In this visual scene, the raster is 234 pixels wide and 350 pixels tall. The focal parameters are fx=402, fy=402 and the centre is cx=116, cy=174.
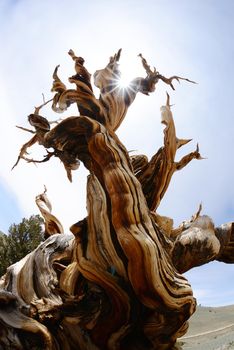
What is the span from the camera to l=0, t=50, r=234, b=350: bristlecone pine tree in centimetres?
203

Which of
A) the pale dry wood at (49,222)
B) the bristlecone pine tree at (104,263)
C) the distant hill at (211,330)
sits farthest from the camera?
the distant hill at (211,330)

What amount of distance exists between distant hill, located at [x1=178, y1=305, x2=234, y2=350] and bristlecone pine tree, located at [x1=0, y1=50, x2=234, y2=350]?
1.15 m

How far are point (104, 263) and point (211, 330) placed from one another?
3451 mm

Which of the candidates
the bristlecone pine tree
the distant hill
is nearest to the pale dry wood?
the bristlecone pine tree

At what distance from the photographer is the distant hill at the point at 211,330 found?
3706 millimetres

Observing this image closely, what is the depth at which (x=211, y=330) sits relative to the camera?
493 cm

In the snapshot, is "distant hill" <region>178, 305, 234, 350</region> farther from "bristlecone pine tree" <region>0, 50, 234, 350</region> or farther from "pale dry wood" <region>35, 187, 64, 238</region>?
"pale dry wood" <region>35, 187, 64, 238</region>

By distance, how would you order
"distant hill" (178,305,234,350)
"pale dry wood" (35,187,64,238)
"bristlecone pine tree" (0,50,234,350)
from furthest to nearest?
"distant hill" (178,305,234,350)
"pale dry wood" (35,187,64,238)
"bristlecone pine tree" (0,50,234,350)

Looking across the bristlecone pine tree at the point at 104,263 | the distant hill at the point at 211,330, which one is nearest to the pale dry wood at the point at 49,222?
the bristlecone pine tree at the point at 104,263

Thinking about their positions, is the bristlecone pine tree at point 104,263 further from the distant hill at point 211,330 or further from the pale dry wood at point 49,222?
the distant hill at point 211,330

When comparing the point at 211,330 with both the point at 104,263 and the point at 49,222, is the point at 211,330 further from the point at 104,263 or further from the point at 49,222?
the point at 104,263

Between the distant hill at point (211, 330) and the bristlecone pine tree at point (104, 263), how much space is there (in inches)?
45.3

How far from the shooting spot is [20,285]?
2613 mm

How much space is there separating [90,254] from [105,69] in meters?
1.25
